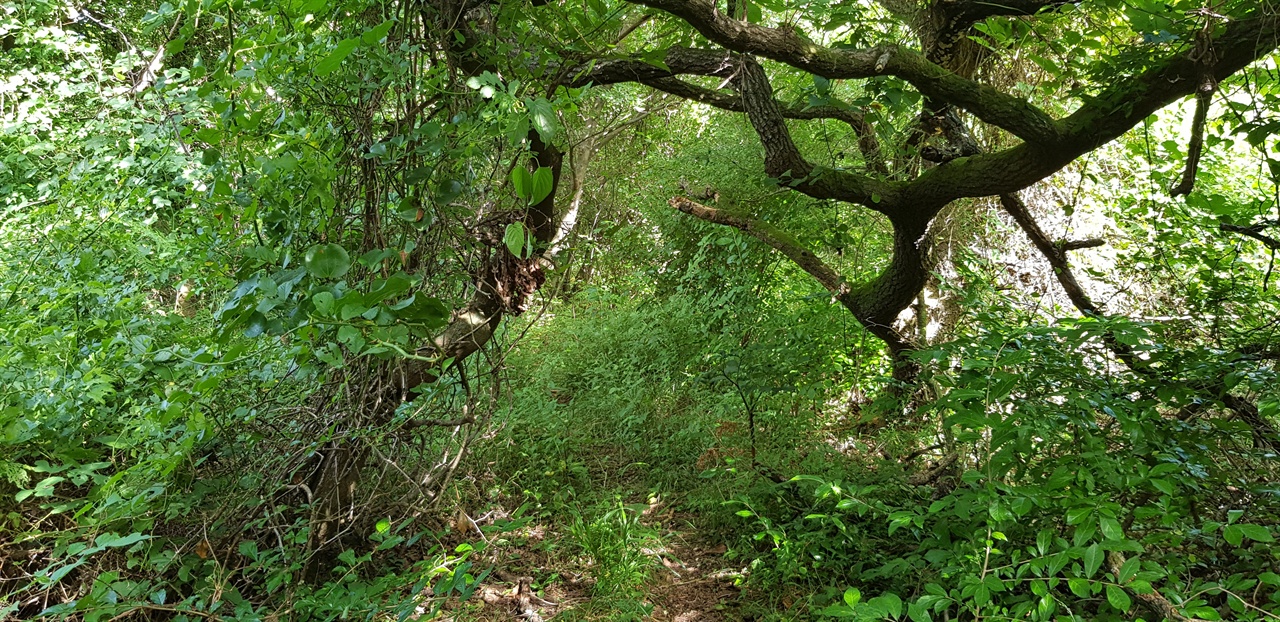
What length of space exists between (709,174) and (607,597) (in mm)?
3177

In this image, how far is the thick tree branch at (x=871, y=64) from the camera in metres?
2.30

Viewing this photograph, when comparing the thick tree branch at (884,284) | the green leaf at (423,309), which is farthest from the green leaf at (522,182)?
the thick tree branch at (884,284)

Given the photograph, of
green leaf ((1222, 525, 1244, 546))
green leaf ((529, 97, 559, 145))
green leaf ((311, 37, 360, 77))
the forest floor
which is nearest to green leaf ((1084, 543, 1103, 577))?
green leaf ((1222, 525, 1244, 546))

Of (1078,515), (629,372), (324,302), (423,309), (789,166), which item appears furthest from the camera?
(629,372)

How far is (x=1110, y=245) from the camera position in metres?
4.31

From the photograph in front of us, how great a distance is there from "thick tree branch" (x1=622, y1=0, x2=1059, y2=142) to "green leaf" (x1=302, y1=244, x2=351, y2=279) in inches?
55.8

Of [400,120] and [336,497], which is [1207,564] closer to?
[400,120]

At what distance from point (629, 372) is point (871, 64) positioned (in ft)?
8.82

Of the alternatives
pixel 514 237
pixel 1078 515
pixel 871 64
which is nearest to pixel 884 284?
pixel 871 64

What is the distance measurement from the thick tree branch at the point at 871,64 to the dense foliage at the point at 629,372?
1cm

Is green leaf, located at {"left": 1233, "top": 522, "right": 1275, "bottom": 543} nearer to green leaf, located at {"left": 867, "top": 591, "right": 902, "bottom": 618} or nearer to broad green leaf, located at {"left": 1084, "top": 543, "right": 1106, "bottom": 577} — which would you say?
broad green leaf, located at {"left": 1084, "top": 543, "right": 1106, "bottom": 577}

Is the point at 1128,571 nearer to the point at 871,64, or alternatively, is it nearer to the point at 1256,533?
the point at 1256,533

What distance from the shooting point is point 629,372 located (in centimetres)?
471

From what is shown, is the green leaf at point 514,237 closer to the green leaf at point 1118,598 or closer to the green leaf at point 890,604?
the green leaf at point 890,604
